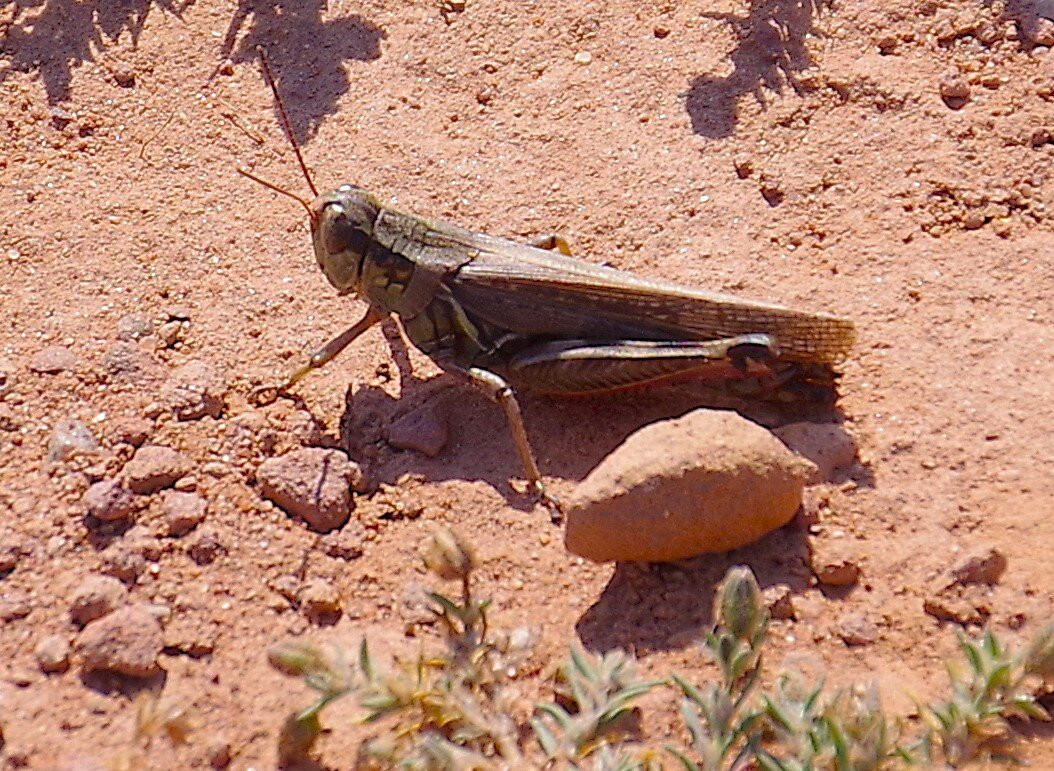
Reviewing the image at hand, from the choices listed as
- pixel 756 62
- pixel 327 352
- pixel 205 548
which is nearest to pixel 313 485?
pixel 205 548

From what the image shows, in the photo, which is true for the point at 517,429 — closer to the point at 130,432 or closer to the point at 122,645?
the point at 130,432

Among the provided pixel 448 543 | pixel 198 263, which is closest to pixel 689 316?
pixel 448 543

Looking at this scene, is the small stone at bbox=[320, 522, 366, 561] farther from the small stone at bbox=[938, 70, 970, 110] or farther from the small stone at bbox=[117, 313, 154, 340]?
the small stone at bbox=[938, 70, 970, 110]

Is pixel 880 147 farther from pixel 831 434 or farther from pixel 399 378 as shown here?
pixel 399 378

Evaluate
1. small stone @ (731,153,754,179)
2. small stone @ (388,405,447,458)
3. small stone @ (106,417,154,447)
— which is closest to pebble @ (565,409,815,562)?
small stone @ (388,405,447,458)

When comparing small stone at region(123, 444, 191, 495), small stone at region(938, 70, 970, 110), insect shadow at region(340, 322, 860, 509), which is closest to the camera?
small stone at region(123, 444, 191, 495)

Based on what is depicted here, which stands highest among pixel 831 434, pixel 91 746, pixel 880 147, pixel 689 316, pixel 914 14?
pixel 914 14

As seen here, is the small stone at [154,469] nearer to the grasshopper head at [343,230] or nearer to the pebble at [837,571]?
the grasshopper head at [343,230]
